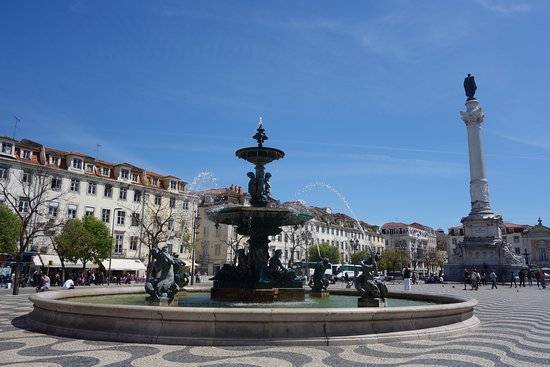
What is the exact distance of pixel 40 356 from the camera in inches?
282

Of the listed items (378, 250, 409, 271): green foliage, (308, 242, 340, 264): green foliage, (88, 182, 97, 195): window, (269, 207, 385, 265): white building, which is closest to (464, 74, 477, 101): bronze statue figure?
(269, 207, 385, 265): white building

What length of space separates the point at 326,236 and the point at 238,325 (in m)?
83.9

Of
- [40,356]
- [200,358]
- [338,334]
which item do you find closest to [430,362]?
[338,334]

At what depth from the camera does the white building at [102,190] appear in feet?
148

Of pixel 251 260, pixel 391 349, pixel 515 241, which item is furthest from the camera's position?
pixel 515 241

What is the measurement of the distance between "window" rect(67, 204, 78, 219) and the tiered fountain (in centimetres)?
→ 3933

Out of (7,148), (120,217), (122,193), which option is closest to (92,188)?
(122,193)

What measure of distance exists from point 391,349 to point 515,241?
11828 centimetres

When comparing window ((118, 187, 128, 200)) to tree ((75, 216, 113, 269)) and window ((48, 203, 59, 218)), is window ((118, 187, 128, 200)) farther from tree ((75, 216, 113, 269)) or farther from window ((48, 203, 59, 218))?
window ((48, 203, 59, 218))

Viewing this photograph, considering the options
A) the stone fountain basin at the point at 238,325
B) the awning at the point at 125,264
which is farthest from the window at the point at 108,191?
the stone fountain basin at the point at 238,325

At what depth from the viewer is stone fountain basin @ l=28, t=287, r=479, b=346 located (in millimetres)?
8297

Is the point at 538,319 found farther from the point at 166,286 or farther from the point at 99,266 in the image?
the point at 99,266

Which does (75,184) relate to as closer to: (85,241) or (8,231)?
(85,241)

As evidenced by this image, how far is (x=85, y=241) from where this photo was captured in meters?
42.9
